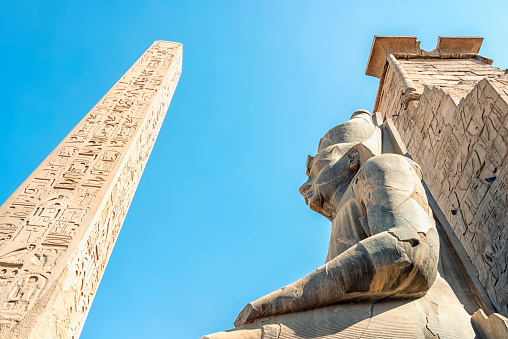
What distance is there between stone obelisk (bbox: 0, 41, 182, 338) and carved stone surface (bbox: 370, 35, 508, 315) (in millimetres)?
3184

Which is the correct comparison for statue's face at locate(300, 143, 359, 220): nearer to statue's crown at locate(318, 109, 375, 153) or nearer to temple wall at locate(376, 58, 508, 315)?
statue's crown at locate(318, 109, 375, 153)

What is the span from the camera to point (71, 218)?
4.53 metres

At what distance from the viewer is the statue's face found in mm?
3402

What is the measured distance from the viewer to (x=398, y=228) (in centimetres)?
240

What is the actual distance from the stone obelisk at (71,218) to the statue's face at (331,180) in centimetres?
208

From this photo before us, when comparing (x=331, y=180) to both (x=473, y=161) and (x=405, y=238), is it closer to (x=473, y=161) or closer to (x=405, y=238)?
(x=405, y=238)

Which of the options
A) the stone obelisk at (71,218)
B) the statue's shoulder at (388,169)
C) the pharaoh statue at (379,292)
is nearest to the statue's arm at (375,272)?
the pharaoh statue at (379,292)

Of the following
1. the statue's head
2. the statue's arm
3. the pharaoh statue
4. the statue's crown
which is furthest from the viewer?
the statue's crown

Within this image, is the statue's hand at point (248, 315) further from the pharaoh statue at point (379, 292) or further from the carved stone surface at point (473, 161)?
the carved stone surface at point (473, 161)

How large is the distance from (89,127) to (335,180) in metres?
3.96

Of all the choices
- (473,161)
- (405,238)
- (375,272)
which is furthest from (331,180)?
(473,161)

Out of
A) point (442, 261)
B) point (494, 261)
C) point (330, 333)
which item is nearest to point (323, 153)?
point (442, 261)

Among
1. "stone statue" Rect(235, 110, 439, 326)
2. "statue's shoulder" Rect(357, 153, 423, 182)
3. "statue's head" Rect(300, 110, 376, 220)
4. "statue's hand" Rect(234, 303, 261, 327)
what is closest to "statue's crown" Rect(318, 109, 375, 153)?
"statue's head" Rect(300, 110, 376, 220)

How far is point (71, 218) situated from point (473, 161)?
12.1ft
